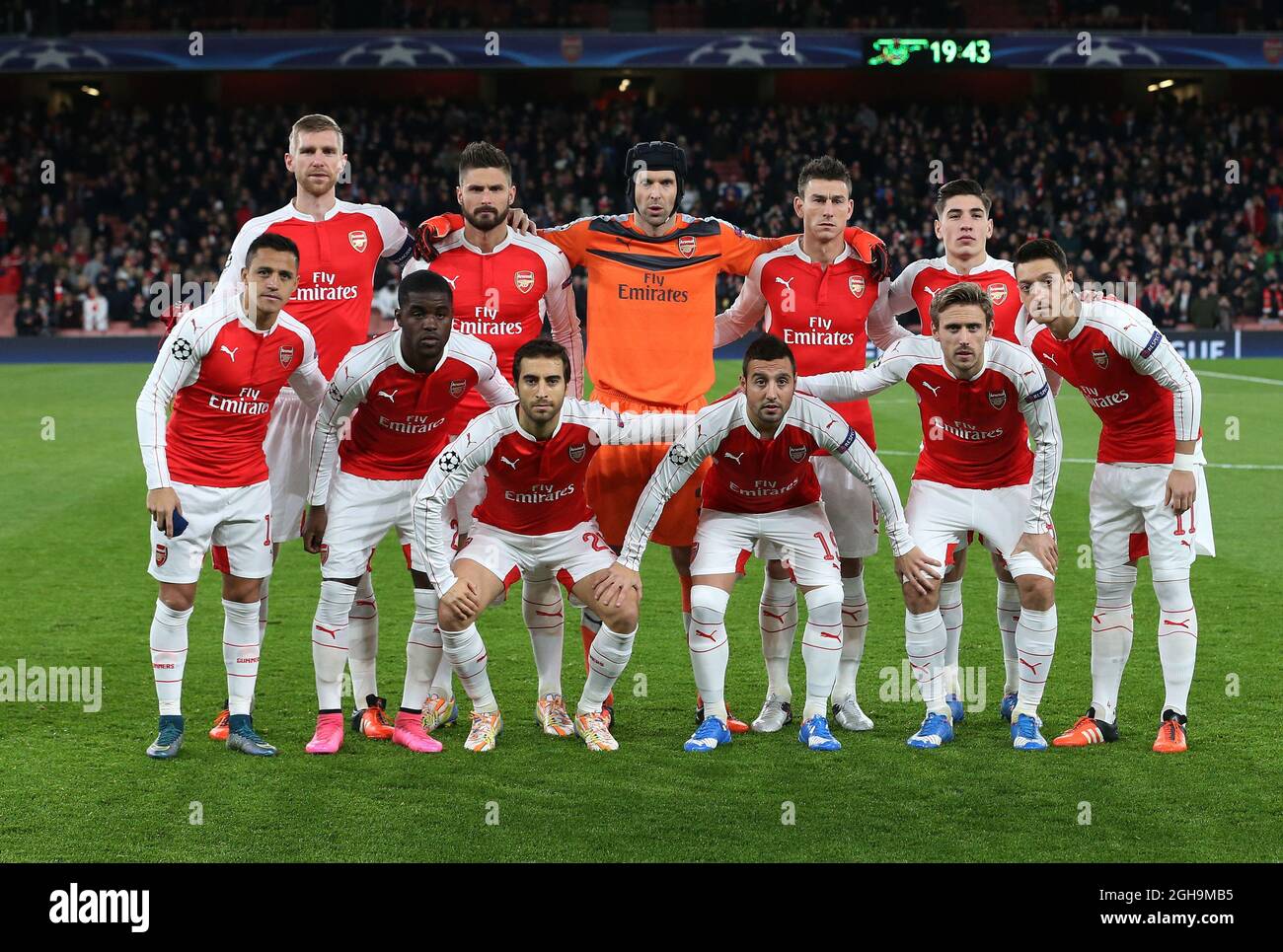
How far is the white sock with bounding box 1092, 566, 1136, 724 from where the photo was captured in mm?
6164

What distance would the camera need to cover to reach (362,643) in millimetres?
6465

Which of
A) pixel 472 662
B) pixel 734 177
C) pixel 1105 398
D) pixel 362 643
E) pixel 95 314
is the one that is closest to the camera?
pixel 472 662

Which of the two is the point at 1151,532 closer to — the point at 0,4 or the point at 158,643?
the point at 158,643

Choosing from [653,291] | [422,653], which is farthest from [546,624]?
[653,291]

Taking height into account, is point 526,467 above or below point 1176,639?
above

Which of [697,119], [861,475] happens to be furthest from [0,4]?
[861,475]

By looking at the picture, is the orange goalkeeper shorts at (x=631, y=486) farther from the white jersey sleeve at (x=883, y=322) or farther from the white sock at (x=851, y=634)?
the white jersey sleeve at (x=883, y=322)

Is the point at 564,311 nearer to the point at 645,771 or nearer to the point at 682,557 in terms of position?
the point at 682,557

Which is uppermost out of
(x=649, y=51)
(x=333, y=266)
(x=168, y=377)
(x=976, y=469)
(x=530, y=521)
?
(x=649, y=51)

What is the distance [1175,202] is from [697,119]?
10636 millimetres

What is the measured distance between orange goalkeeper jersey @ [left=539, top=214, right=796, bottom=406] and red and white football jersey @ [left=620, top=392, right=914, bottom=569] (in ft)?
1.13

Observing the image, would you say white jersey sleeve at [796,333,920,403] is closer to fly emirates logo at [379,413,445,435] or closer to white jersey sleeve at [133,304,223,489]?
fly emirates logo at [379,413,445,435]

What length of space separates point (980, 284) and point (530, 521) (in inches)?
90.1

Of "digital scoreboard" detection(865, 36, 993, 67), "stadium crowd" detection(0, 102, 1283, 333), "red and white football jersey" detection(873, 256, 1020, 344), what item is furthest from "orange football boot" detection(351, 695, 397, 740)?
"digital scoreboard" detection(865, 36, 993, 67)
